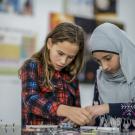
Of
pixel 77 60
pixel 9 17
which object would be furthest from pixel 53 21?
pixel 77 60

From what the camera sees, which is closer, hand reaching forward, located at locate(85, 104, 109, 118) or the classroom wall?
hand reaching forward, located at locate(85, 104, 109, 118)

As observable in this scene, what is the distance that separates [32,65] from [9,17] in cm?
127

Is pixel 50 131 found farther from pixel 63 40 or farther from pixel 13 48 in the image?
pixel 13 48

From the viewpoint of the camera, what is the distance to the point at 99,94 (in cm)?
149

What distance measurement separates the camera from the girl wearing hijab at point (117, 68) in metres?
1.29

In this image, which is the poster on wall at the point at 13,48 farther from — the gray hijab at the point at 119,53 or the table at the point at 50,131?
the table at the point at 50,131

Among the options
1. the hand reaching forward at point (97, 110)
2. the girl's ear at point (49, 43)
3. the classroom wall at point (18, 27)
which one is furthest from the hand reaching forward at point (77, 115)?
the classroom wall at point (18, 27)

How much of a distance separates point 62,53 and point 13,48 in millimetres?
1307

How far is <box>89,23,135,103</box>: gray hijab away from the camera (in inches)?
52.7

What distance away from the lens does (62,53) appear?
137 cm

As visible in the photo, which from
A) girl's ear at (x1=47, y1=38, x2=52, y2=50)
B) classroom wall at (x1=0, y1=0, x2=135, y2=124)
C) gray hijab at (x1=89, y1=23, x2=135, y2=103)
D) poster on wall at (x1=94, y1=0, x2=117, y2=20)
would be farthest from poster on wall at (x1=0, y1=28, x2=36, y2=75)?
gray hijab at (x1=89, y1=23, x2=135, y2=103)

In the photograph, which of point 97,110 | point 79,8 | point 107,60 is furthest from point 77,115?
point 79,8

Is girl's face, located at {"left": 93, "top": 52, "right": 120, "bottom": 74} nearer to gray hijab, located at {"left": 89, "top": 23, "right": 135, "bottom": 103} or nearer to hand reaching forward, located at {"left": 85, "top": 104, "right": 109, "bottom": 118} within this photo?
gray hijab, located at {"left": 89, "top": 23, "right": 135, "bottom": 103}

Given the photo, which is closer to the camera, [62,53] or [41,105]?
[41,105]
